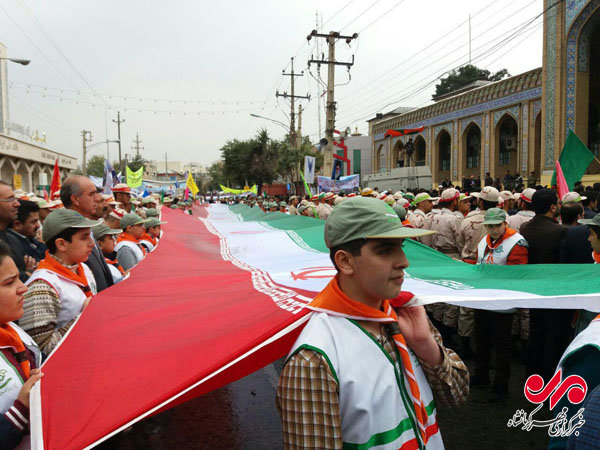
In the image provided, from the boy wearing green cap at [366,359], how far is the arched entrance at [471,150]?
2839 cm

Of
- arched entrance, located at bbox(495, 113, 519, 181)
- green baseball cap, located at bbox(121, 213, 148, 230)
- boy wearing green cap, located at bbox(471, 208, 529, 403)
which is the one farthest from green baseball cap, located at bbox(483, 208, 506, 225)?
arched entrance, located at bbox(495, 113, 519, 181)

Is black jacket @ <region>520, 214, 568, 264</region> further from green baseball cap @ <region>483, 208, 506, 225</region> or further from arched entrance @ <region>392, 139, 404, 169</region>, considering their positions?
arched entrance @ <region>392, 139, 404, 169</region>

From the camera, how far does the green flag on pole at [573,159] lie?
7.95 m

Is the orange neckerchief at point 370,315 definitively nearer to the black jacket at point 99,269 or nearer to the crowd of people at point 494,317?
the crowd of people at point 494,317

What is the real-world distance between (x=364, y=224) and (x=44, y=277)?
226cm

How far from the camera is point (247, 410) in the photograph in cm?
479

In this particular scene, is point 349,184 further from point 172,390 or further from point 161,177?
point 161,177

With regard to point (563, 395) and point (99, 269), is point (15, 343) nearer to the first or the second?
point (99, 269)

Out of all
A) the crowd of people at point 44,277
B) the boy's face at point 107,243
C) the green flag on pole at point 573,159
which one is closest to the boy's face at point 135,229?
the crowd of people at point 44,277

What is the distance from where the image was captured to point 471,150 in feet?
98.8

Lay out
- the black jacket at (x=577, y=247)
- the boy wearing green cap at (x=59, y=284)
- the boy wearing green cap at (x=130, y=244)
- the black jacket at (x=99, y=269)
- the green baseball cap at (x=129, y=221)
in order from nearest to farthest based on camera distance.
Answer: the boy wearing green cap at (x=59, y=284), the black jacket at (x=99, y=269), the black jacket at (x=577, y=247), the boy wearing green cap at (x=130, y=244), the green baseball cap at (x=129, y=221)

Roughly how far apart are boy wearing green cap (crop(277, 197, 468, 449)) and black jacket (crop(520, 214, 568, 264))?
145 inches

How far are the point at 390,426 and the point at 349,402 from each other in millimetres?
173

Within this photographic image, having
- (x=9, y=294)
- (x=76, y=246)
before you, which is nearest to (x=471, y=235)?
(x=76, y=246)
